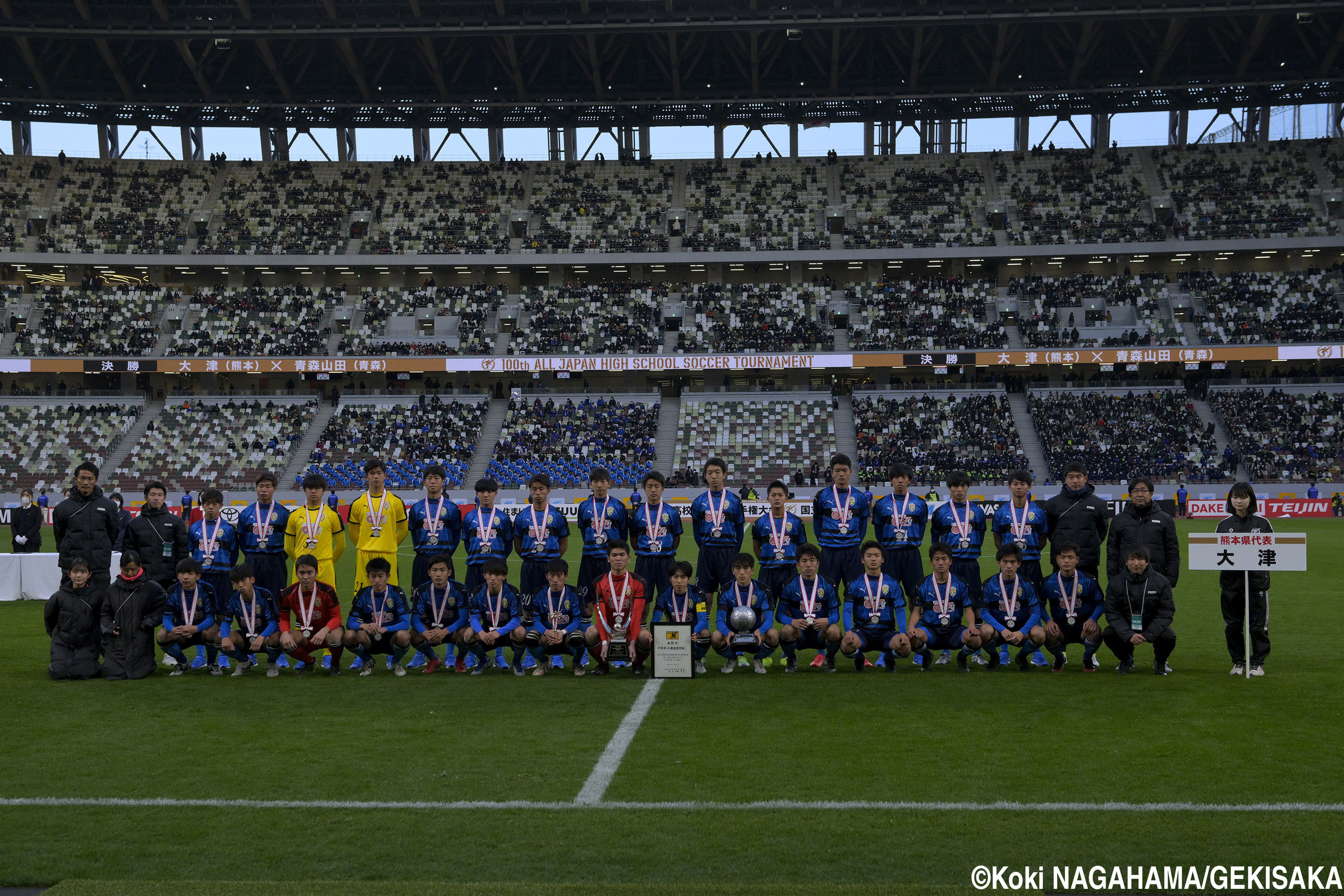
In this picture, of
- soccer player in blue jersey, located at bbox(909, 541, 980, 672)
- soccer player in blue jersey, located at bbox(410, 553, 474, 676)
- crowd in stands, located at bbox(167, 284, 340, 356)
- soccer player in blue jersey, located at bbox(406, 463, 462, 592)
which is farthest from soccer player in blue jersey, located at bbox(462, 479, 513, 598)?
crowd in stands, located at bbox(167, 284, 340, 356)

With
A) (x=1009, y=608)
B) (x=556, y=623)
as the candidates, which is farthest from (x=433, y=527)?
(x=1009, y=608)

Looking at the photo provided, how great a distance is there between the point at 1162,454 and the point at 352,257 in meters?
38.5

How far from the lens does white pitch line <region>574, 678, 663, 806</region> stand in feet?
21.8

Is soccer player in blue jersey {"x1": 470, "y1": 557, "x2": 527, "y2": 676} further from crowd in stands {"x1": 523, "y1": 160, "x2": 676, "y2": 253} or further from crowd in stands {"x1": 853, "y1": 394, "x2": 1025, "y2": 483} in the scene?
crowd in stands {"x1": 523, "y1": 160, "x2": 676, "y2": 253}

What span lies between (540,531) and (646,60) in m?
45.2

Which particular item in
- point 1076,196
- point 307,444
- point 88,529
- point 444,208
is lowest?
point 88,529

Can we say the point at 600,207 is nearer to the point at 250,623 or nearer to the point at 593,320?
the point at 593,320

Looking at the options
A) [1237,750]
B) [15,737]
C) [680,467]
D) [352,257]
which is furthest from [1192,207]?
[15,737]

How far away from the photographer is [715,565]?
39.1 feet

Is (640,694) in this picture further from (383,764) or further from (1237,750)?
(1237,750)

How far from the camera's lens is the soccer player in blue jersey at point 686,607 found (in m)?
10.4

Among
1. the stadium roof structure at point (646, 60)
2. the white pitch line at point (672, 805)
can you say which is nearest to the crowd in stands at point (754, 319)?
the stadium roof structure at point (646, 60)

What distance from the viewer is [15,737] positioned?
8125 millimetres

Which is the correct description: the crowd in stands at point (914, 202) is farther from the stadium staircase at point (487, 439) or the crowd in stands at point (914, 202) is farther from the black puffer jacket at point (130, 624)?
the black puffer jacket at point (130, 624)
